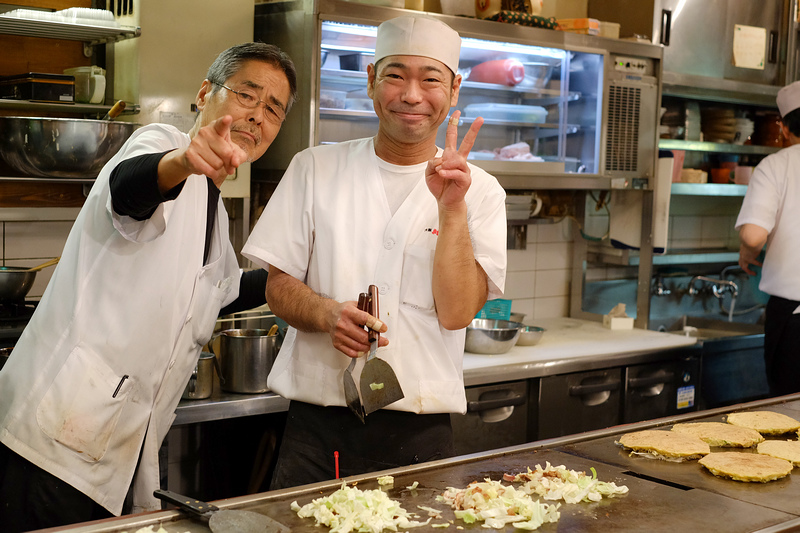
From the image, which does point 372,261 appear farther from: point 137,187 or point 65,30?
point 65,30

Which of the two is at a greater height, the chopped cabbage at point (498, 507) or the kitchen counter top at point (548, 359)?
the chopped cabbage at point (498, 507)

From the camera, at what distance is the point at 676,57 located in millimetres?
4277

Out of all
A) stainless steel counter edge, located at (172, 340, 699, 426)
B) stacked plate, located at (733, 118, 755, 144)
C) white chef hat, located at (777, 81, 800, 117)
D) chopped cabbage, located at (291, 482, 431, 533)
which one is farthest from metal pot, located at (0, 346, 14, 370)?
stacked plate, located at (733, 118, 755, 144)

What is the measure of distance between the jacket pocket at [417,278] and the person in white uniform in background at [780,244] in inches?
88.6

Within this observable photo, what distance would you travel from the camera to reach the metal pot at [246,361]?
275 cm

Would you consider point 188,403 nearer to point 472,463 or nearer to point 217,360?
point 217,360

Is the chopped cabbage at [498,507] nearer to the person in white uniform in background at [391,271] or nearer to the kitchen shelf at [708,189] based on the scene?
the person in white uniform in background at [391,271]

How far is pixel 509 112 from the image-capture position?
380cm

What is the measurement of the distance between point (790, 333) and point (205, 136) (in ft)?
9.83

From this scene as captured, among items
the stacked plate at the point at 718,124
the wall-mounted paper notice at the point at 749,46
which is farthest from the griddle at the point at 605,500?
the stacked plate at the point at 718,124

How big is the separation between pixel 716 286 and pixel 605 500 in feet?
12.8

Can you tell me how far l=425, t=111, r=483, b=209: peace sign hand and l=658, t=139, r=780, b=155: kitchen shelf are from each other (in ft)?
9.09

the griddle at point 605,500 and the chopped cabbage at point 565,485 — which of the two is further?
the chopped cabbage at point 565,485

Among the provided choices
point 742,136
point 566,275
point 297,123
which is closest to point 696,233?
point 742,136
